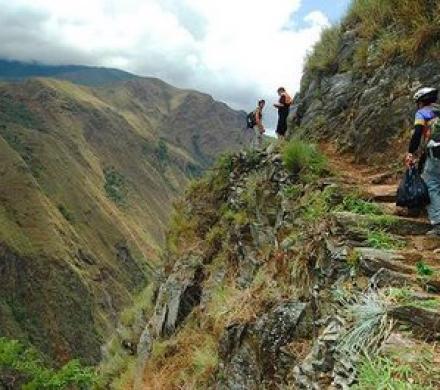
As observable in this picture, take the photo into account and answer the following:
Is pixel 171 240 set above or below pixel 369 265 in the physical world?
below

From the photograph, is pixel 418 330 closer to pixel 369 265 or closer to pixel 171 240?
pixel 369 265

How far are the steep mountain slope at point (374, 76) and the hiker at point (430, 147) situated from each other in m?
3.18

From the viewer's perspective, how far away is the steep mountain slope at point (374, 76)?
12711 millimetres

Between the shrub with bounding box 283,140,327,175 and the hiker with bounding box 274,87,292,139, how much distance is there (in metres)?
4.21

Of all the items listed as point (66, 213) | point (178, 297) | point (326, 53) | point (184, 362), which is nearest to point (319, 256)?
point (184, 362)

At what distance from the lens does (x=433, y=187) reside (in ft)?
29.0

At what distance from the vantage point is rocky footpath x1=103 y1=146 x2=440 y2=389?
6.19 m

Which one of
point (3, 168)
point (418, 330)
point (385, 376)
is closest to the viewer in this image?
point (385, 376)

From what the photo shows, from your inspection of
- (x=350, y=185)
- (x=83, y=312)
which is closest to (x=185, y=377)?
(x=350, y=185)

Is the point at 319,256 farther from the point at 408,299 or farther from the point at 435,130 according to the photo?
the point at 435,130

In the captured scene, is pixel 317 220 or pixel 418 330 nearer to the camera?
pixel 418 330

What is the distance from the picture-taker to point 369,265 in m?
7.29

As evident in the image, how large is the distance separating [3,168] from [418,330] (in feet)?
584

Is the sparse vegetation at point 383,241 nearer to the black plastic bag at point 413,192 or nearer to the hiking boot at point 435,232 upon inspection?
the hiking boot at point 435,232
